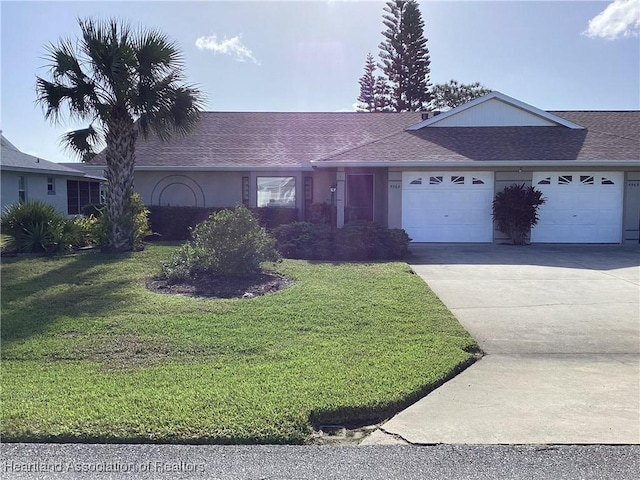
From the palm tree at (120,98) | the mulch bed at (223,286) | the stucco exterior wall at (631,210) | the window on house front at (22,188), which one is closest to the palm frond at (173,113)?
the palm tree at (120,98)

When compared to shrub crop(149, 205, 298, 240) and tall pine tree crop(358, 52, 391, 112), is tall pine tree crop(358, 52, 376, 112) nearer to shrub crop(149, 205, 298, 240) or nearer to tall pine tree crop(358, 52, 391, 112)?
tall pine tree crop(358, 52, 391, 112)

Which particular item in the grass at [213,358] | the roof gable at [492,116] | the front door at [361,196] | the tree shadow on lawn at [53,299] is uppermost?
the roof gable at [492,116]

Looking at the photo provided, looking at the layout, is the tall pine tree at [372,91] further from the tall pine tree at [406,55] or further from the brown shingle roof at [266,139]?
the brown shingle roof at [266,139]

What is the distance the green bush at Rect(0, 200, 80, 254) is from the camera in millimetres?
12219

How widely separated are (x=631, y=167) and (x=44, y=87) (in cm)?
1681

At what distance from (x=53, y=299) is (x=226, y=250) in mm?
2960

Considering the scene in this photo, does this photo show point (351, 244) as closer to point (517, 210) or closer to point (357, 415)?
point (517, 210)

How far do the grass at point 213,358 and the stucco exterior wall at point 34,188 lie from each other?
505 inches

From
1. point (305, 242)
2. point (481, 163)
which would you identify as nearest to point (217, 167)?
point (305, 242)

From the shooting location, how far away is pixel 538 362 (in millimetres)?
5484

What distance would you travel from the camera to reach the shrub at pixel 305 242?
41.1 feet

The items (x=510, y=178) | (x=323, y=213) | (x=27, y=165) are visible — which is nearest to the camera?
(x=510, y=178)

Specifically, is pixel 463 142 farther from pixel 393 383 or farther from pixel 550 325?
pixel 393 383

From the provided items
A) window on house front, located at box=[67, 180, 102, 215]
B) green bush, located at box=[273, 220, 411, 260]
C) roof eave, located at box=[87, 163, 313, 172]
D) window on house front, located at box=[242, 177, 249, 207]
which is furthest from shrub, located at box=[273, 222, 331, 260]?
window on house front, located at box=[67, 180, 102, 215]
